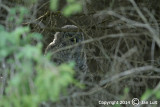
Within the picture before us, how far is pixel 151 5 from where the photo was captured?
18.2ft

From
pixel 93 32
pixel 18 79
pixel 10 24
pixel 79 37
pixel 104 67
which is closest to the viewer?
pixel 18 79

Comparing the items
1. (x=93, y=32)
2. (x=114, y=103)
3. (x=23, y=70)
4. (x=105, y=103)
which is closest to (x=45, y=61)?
(x=23, y=70)

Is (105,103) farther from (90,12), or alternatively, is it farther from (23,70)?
(23,70)

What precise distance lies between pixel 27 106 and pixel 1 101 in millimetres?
211

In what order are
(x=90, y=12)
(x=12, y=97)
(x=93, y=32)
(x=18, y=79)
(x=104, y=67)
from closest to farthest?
1. (x=18, y=79)
2. (x=12, y=97)
3. (x=104, y=67)
4. (x=90, y=12)
5. (x=93, y=32)

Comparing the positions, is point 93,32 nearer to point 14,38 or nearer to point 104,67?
point 104,67

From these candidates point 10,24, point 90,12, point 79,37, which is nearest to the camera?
point 10,24

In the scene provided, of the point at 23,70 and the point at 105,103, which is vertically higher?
the point at 23,70

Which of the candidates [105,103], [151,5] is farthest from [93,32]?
[105,103]

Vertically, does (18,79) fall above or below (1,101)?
above

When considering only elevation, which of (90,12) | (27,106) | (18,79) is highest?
(90,12)

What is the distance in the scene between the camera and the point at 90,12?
4910mm

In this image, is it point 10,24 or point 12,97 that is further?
point 10,24

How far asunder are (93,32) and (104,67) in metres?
1.30
